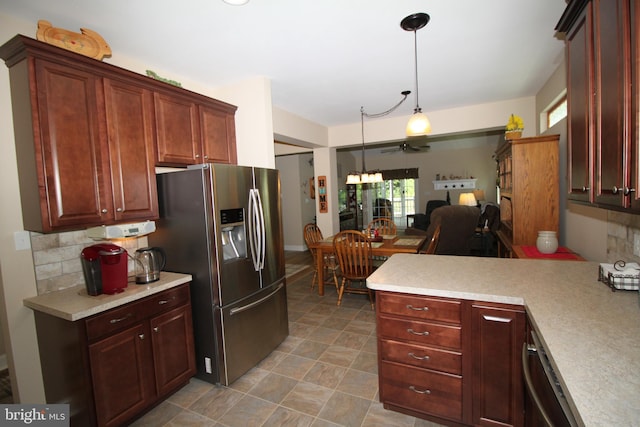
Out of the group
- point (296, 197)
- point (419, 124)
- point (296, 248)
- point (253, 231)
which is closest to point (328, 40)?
point (419, 124)

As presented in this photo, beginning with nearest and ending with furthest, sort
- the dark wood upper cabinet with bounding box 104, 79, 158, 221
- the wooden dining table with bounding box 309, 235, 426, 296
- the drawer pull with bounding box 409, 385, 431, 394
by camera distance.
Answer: the drawer pull with bounding box 409, 385, 431, 394 < the dark wood upper cabinet with bounding box 104, 79, 158, 221 < the wooden dining table with bounding box 309, 235, 426, 296

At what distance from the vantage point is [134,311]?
1906 millimetres

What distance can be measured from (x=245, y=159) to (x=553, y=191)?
10.5 ft

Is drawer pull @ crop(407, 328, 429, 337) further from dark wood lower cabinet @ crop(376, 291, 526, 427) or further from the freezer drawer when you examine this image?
the freezer drawer

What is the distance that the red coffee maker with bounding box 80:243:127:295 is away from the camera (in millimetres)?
1880

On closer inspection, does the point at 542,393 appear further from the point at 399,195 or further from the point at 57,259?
the point at 399,195

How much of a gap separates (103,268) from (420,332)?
2.01 meters

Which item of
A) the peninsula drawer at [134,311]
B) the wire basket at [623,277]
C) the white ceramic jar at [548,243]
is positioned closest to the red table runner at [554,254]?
the white ceramic jar at [548,243]

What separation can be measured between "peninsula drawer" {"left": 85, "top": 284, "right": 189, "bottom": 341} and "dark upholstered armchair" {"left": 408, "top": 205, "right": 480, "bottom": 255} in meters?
3.59

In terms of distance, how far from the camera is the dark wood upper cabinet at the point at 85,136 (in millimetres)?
1680

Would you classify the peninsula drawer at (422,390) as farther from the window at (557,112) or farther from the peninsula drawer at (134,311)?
the window at (557,112)

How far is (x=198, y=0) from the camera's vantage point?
1.76 metres

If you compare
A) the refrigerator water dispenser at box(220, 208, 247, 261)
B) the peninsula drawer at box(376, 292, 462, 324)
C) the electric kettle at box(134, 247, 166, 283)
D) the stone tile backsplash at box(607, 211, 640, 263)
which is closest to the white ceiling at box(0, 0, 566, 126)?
the refrigerator water dispenser at box(220, 208, 247, 261)

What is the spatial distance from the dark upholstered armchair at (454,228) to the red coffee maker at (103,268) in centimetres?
394
